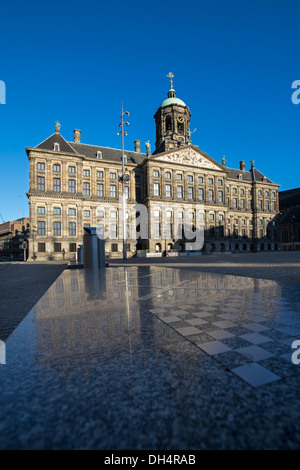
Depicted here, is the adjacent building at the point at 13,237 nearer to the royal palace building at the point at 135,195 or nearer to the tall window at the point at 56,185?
the tall window at the point at 56,185

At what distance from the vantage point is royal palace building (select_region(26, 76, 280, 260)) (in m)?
34.7

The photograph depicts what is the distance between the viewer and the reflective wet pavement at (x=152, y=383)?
1012mm

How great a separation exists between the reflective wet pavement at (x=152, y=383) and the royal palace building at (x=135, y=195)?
1173 inches

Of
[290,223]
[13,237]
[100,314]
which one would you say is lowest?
[100,314]

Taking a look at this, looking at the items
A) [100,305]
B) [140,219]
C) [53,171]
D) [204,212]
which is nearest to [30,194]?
[53,171]

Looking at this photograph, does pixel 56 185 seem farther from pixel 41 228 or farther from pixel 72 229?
pixel 72 229

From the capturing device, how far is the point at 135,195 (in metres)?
41.8

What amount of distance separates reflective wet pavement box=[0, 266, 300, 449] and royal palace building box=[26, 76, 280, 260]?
29.8 metres

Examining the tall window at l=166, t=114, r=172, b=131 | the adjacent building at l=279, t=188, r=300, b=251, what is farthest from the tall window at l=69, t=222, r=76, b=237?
the adjacent building at l=279, t=188, r=300, b=251

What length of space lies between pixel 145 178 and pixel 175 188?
5892 mm

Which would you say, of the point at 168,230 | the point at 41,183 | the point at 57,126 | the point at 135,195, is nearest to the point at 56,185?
the point at 41,183

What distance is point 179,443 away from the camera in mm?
977

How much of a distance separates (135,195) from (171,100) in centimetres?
2133

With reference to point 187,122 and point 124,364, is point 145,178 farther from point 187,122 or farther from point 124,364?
point 124,364
